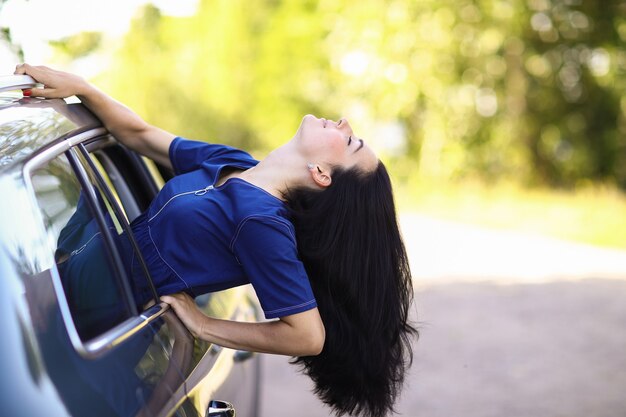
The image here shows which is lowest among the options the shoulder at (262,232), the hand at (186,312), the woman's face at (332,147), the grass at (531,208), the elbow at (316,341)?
the grass at (531,208)

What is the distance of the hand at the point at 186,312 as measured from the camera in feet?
9.18

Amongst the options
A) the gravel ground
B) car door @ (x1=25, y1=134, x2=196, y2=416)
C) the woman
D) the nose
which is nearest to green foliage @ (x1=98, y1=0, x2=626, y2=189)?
the gravel ground

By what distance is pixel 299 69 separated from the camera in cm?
2808

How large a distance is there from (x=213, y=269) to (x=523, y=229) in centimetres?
1084

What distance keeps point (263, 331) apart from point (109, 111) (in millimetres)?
1032

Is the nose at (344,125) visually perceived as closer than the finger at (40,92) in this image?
No

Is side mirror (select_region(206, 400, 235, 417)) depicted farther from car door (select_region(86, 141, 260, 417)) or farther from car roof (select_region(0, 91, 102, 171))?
car roof (select_region(0, 91, 102, 171))

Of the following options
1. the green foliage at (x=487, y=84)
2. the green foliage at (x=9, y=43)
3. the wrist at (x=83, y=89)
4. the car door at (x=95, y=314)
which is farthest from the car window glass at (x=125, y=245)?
the green foliage at (x=487, y=84)

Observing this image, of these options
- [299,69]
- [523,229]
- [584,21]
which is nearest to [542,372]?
[523,229]

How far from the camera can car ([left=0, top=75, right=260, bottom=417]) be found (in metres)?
1.84

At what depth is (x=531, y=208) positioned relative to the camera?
14930mm

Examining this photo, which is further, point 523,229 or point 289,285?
point 523,229

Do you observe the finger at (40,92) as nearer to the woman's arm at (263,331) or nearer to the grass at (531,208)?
the woman's arm at (263,331)

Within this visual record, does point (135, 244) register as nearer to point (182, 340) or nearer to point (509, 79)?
point (182, 340)
